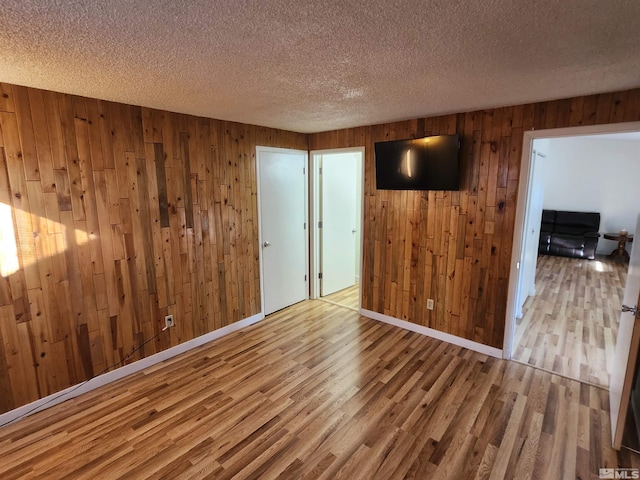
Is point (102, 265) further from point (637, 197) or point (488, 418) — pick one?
point (637, 197)

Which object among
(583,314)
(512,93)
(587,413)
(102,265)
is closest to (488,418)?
(587,413)

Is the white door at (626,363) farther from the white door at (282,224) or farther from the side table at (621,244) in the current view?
the side table at (621,244)

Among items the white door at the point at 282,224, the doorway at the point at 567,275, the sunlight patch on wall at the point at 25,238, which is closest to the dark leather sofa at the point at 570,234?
the doorway at the point at 567,275

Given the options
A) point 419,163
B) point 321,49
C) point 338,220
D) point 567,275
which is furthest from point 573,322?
point 321,49

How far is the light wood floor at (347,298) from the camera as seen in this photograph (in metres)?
4.47

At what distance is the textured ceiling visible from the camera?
3.94ft

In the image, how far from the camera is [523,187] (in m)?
2.77

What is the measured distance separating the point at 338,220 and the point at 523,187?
2.51m

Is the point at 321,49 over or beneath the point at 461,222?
over

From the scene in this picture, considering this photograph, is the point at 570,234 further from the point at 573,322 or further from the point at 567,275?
the point at 573,322

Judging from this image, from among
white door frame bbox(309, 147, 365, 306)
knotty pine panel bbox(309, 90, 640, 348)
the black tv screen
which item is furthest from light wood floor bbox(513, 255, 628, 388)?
white door frame bbox(309, 147, 365, 306)

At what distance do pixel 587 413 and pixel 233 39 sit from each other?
3305mm

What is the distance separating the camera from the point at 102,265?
8.73ft

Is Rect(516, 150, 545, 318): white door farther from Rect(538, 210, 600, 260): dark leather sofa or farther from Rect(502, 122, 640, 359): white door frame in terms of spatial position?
Rect(538, 210, 600, 260): dark leather sofa
